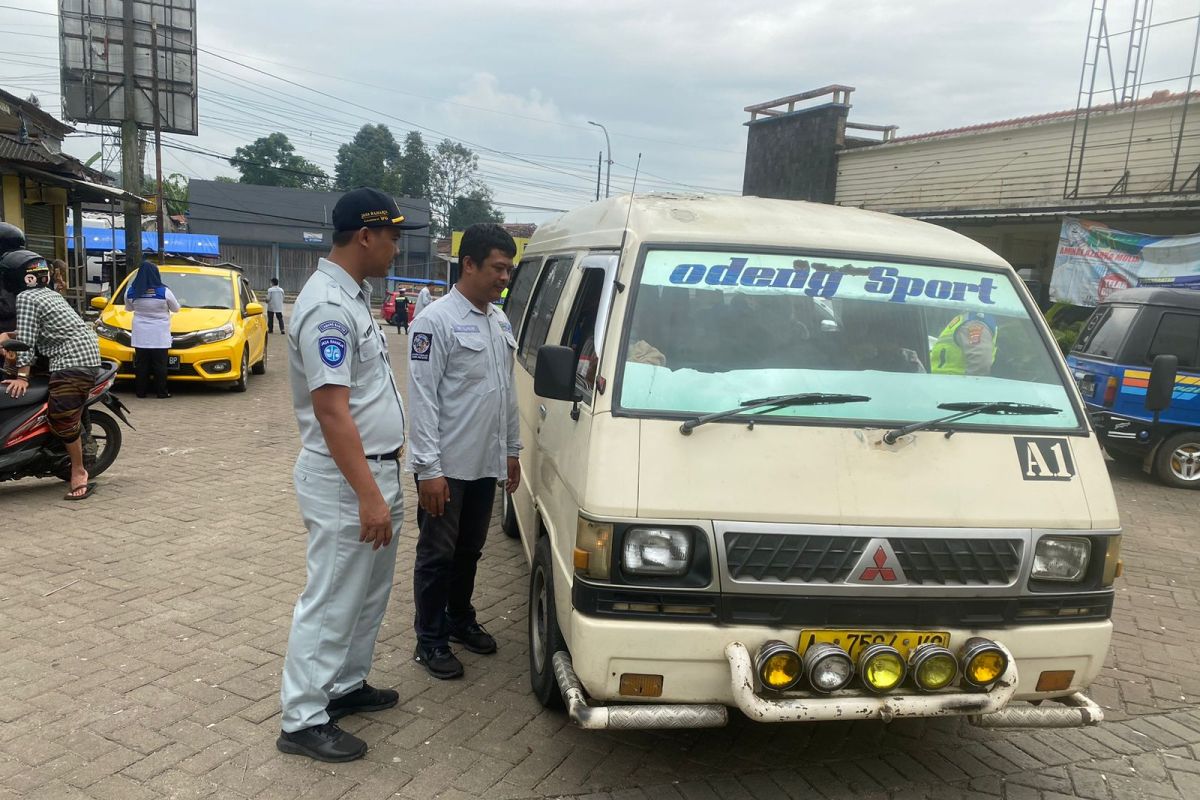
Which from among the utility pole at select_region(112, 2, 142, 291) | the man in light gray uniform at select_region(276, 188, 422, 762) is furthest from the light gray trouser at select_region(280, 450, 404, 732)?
the utility pole at select_region(112, 2, 142, 291)

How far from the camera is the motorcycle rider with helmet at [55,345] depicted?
575cm

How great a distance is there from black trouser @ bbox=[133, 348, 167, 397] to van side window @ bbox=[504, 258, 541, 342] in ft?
20.0

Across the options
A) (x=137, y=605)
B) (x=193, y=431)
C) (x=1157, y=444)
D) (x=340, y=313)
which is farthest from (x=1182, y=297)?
(x=193, y=431)

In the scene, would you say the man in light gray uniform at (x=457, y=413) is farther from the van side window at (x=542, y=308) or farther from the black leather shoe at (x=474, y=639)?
the van side window at (x=542, y=308)

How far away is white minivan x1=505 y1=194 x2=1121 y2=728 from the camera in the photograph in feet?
8.84

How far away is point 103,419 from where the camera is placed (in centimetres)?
675

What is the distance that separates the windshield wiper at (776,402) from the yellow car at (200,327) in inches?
378

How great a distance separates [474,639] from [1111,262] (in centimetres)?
1313

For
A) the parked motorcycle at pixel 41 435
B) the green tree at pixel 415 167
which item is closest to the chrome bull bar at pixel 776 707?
the parked motorcycle at pixel 41 435

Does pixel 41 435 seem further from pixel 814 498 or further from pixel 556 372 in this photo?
pixel 814 498

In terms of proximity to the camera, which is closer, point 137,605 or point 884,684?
point 884,684

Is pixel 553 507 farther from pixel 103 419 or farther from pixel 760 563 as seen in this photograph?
pixel 103 419

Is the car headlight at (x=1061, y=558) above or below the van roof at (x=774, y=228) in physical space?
below

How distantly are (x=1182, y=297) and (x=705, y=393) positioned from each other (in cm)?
850
